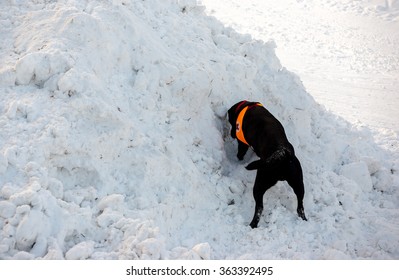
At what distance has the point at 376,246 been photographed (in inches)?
180

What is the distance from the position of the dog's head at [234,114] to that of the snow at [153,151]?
0.61 ft

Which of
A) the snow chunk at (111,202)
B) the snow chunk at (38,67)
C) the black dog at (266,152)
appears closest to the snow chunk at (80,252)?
the snow chunk at (111,202)

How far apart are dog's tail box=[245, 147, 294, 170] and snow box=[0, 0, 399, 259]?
1.79 feet

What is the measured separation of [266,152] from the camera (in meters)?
4.73

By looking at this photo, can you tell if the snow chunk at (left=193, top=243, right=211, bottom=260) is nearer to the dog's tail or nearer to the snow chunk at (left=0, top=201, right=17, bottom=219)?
the dog's tail

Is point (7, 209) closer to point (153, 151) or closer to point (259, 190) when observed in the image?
point (153, 151)

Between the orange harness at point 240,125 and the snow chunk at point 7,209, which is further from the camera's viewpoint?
the orange harness at point 240,125

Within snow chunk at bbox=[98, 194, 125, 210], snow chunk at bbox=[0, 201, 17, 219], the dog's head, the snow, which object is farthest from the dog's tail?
snow chunk at bbox=[0, 201, 17, 219]

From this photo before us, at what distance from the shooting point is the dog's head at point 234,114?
17.7ft

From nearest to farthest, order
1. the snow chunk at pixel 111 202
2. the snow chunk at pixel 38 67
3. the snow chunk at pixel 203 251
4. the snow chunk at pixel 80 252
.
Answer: the snow chunk at pixel 80 252 → the snow chunk at pixel 203 251 → the snow chunk at pixel 111 202 → the snow chunk at pixel 38 67

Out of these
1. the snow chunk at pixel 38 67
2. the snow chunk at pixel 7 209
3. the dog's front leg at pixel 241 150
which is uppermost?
the snow chunk at pixel 38 67

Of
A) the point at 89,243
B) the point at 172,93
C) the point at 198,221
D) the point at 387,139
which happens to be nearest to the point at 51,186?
the point at 89,243

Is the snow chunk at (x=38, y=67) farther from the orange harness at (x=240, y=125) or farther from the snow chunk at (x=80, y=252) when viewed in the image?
the orange harness at (x=240, y=125)
